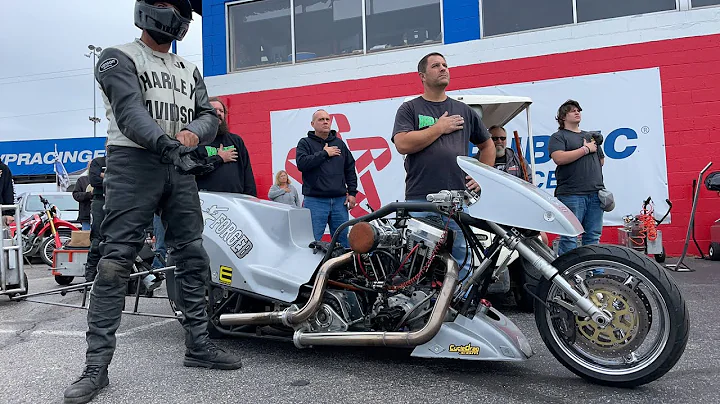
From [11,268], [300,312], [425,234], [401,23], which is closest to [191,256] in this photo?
[300,312]

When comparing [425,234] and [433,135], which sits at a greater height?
[433,135]

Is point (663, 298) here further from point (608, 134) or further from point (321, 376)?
point (608, 134)

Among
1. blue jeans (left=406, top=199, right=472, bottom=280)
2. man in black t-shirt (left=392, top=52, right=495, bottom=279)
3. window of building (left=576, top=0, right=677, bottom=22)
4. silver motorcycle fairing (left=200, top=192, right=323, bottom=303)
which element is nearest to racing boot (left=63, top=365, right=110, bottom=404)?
silver motorcycle fairing (left=200, top=192, right=323, bottom=303)

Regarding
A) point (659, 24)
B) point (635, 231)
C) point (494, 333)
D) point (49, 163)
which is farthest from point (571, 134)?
point (49, 163)

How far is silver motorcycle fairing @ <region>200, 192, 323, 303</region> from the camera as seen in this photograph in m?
3.00

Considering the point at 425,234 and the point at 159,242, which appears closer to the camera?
the point at 425,234

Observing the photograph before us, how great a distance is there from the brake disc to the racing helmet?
233 centimetres

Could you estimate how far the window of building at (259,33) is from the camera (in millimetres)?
9305

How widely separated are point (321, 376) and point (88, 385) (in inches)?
41.7

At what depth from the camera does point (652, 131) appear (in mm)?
7203

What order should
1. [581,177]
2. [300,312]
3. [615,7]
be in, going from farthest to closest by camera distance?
[615,7]
[581,177]
[300,312]

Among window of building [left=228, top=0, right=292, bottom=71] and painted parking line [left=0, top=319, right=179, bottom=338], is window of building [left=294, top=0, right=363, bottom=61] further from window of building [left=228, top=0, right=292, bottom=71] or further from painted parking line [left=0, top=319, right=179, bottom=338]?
painted parking line [left=0, top=319, right=179, bottom=338]

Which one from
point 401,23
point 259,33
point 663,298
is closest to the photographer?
point 663,298

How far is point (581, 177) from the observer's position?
15.4 ft
